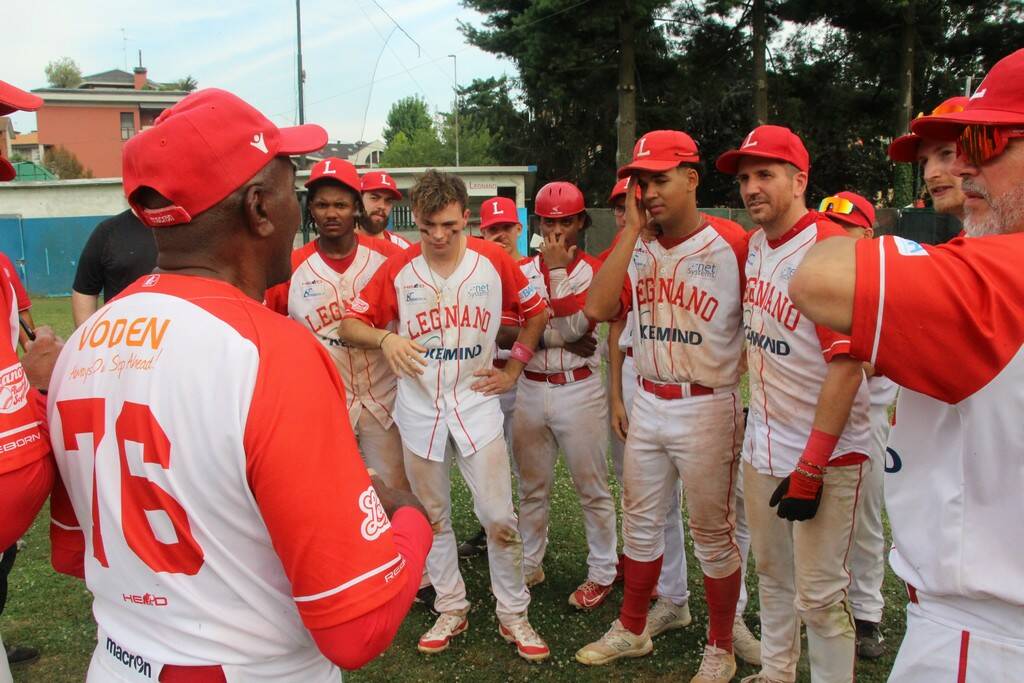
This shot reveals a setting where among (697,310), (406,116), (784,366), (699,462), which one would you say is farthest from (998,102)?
(406,116)

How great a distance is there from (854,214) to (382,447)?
311 cm

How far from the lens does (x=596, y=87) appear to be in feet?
73.8

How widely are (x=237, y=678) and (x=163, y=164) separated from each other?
1.06 m

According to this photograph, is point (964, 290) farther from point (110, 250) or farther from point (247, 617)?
point (110, 250)

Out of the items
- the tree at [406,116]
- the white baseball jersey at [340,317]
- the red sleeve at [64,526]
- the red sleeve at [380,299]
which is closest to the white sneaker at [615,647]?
the white baseball jersey at [340,317]

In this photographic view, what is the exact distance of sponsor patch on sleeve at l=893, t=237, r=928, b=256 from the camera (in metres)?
1.51

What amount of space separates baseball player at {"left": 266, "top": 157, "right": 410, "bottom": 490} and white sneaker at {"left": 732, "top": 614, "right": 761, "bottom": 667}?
2.08 m

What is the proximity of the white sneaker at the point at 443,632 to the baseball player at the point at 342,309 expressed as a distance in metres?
0.83

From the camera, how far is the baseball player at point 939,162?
2.92 m

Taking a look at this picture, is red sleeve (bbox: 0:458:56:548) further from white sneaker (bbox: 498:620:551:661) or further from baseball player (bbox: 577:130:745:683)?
white sneaker (bbox: 498:620:551:661)

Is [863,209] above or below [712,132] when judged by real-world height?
below

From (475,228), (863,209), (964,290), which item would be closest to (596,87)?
(475,228)

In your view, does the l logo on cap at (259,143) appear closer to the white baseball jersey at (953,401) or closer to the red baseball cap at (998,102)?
the white baseball jersey at (953,401)

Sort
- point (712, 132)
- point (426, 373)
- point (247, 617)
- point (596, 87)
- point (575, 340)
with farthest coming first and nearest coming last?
point (712, 132) → point (596, 87) → point (575, 340) → point (426, 373) → point (247, 617)
